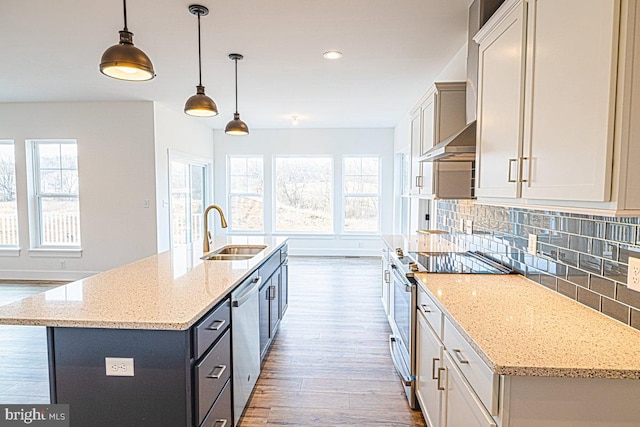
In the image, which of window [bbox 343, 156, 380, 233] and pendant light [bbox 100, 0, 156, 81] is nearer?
pendant light [bbox 100, 0, 156, 81]

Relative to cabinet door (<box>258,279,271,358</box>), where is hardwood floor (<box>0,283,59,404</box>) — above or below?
below

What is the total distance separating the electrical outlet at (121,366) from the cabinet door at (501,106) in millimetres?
1771

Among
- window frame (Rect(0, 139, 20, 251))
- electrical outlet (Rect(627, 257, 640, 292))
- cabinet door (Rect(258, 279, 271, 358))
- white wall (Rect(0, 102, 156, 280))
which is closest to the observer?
electrical outlet (Rect(627, 257, 640, 292))

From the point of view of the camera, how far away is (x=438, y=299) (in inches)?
67.6

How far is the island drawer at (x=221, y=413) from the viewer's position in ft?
5.44

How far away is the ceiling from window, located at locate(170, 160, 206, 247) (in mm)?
1443

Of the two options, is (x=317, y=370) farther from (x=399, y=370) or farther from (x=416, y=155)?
(x=416, y=155)

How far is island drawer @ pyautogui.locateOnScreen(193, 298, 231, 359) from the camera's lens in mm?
1516

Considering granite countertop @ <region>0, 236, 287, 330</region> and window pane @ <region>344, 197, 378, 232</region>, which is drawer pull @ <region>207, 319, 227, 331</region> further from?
window pane @ <region>344, 197, 378, 232</region>

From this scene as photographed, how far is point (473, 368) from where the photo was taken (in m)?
1.32

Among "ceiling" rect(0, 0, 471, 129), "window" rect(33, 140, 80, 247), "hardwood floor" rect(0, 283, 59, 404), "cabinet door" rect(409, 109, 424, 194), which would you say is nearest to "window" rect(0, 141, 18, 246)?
"window" rect(33, 140, 80, 247)

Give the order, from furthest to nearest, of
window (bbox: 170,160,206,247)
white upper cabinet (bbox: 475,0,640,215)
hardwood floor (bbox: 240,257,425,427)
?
window (bbox: 170,160,206,247) < hardwood floor (bbox: 240,257,425,427) < white upper cabinet (bbox: 475,0,640,215)

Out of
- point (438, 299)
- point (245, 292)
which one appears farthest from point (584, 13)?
point (245, 292)

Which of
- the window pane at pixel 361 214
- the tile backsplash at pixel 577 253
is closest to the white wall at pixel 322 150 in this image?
the window pane at pixel 361 214
